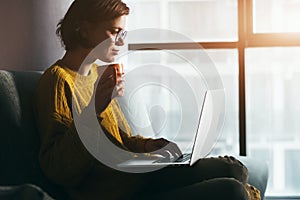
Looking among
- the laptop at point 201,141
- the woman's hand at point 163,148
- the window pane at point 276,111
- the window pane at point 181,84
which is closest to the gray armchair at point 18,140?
the laptop at point 201,141

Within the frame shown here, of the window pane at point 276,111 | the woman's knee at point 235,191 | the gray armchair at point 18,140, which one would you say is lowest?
the window pane at point 276,111

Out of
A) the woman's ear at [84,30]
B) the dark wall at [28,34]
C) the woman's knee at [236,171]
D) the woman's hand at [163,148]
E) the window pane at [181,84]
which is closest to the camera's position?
the woman's knee at [236,171]

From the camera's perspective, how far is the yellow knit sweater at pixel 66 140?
1580mm

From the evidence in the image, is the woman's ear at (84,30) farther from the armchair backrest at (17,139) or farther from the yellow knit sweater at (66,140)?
the armchair backrest at (17,139)

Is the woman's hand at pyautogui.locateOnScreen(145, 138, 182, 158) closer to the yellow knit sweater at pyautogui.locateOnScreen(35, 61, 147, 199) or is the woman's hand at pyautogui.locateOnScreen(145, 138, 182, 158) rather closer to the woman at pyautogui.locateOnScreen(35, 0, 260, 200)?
the woman at pyautogui.locateOnScreen(35, 0, 260, 200)

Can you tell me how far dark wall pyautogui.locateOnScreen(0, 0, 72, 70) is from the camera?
2.19 meters

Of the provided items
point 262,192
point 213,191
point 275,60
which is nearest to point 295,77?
point 275,60

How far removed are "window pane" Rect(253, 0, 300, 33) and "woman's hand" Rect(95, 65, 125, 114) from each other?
1.49m

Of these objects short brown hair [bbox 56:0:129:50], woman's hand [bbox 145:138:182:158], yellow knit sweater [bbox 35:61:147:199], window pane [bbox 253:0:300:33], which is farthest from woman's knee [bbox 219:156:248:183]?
window pane [bbox 253:0:300:33]

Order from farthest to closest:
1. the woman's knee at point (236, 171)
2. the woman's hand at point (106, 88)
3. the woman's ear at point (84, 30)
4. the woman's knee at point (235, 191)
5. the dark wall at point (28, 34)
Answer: the dark wall at point (28, 34) → the woman's ear at point (84, 30) → the woman's knee at point (236, 171) → the woman's hand at point (106, 88) → the woman's knee at point (235, 191)

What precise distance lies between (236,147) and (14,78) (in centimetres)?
149

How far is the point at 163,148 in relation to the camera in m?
1.91

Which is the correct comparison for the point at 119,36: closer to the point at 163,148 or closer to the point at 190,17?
the point at 163,148

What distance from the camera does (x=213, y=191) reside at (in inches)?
59.4
